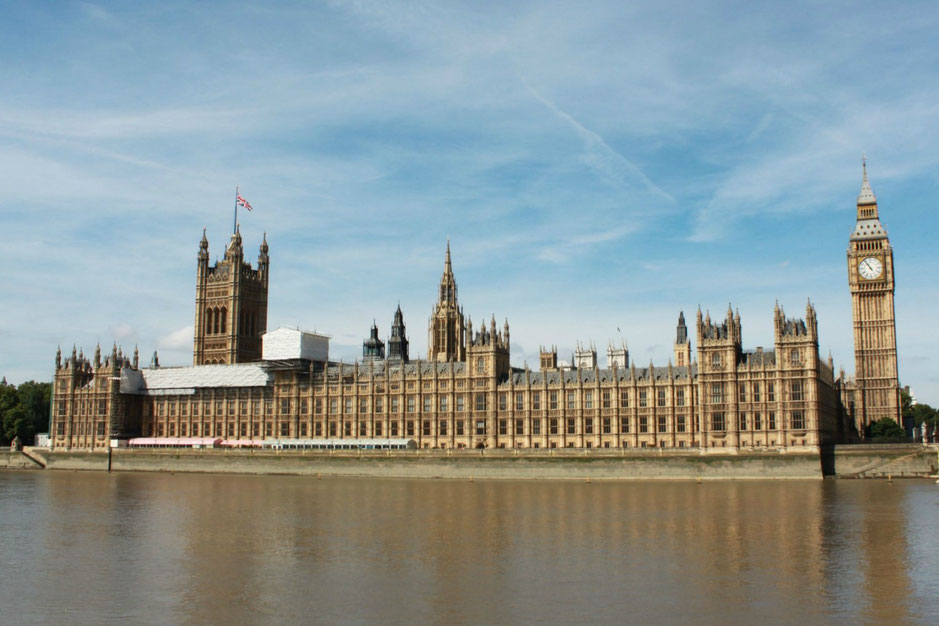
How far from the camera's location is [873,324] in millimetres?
142750

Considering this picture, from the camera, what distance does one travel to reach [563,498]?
272 feet

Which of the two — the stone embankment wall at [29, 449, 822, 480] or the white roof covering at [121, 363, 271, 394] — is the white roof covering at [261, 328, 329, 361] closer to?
the white roof covering at [121, 363, 271, 394]

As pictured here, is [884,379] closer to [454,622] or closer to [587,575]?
[587,575]

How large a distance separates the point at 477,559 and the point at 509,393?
8156cm

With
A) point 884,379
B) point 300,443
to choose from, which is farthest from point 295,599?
point 884,379

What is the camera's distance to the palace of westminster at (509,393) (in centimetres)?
11169

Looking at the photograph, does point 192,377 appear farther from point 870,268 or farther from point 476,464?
point 870,268

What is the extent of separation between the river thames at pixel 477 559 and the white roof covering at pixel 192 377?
62.2 m

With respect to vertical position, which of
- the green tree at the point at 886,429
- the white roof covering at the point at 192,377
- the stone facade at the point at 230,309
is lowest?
the green tree at the point at 886,429

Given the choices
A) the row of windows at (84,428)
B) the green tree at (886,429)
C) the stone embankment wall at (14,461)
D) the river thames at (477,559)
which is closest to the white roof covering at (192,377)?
the row of windows at (84,428)

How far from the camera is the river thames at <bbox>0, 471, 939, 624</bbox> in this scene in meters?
36.1

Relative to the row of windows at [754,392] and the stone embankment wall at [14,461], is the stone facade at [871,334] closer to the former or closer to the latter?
the row of windows at [754,392]

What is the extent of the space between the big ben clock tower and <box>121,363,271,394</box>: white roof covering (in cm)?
8630

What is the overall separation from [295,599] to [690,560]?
1909 cm
